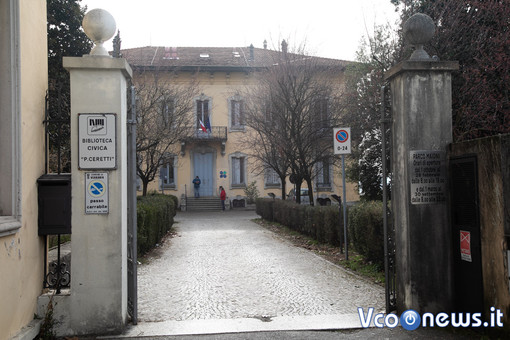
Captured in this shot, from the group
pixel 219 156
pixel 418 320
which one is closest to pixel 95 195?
pixel 418 320

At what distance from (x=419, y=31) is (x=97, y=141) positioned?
3880 mm

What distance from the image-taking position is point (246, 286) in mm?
7789

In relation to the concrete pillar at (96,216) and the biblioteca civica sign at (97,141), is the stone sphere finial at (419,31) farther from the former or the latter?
the biblioteca civica sign at (97,141)

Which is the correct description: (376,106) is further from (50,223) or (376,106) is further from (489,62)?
(50,223)

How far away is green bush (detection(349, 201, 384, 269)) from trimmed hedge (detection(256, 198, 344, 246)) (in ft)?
5.03

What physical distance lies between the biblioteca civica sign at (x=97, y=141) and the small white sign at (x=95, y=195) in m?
0.11

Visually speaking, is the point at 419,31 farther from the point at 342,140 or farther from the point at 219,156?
the point at 219,156

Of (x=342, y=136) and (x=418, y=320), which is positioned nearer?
(x=418, y=320)

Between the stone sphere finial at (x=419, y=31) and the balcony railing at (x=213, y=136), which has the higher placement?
the balcony railing at (x=213, y=136)

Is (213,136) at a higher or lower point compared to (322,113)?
higher

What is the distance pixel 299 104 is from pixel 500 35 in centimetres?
673

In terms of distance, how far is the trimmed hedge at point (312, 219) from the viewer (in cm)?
1195

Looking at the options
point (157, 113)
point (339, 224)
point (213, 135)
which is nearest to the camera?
point (339, 224)

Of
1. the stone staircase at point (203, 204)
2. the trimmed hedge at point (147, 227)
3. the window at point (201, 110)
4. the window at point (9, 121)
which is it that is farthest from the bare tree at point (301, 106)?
the stone staircase at point (203, 204)
